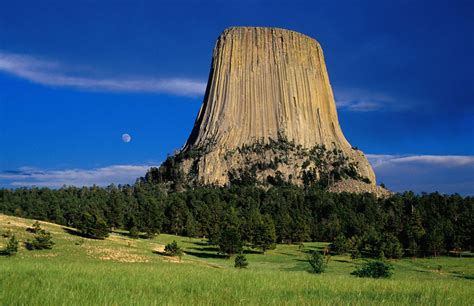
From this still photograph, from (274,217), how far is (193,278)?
8699cm

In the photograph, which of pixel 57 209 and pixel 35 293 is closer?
pixel 35 293

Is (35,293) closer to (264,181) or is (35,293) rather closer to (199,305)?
(199,305)

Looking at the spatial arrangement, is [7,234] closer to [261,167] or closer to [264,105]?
[261,167]

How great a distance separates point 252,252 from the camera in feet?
262

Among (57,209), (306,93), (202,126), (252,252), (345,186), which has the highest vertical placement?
(306,93)

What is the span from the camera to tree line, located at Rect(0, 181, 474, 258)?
77.6m

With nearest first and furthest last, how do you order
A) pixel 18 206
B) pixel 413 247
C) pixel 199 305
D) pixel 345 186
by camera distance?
pixel 199 305 → pixel 413 247 → pixel 18 206 → pixel 345 186

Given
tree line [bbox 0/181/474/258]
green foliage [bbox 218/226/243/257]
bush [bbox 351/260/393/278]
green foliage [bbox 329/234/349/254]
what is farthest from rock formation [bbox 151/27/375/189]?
bush [bbox 351/260/393/278]

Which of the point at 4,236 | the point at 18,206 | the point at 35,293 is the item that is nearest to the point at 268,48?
the point at 18,206

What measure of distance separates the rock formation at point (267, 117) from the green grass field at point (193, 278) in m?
76.4

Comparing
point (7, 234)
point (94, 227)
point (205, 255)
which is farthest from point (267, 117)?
point (7, 234)

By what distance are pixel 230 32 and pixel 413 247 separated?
13202cm

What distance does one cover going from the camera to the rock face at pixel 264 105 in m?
165

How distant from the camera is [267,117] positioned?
17600 centimetres
